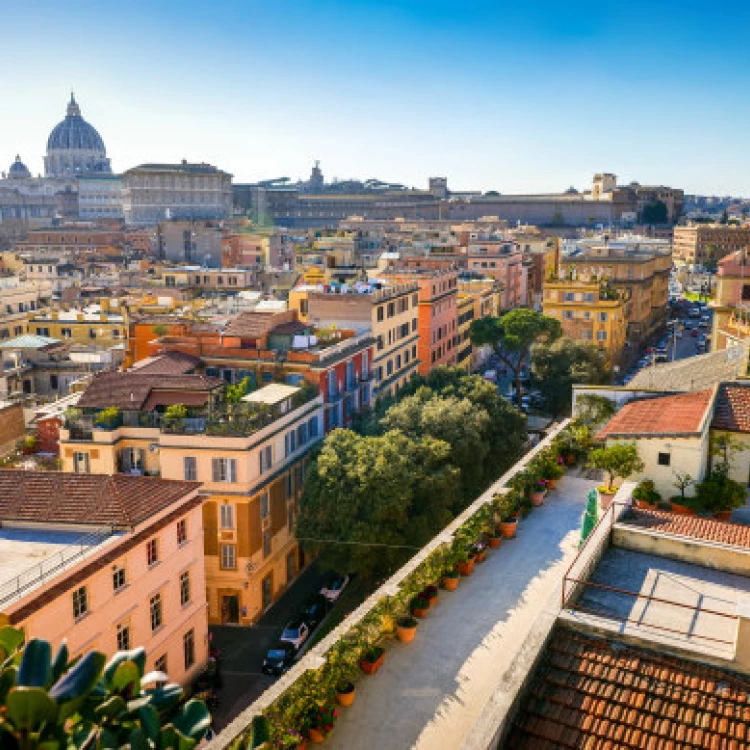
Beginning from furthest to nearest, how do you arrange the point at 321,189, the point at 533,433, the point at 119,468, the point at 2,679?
the point at 321,189
the point at 533,433
the point at 119,468
the point at 2,679

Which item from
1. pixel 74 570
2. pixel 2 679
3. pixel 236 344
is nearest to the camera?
pixel 2 679

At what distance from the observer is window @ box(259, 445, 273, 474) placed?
82.2 ft

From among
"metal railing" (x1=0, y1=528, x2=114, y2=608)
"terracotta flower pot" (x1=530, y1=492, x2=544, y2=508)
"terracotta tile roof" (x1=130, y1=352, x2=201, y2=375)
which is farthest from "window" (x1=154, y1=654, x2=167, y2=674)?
"terracotta tile roof" (x1=130, y1=352, x2=201, y2=375)

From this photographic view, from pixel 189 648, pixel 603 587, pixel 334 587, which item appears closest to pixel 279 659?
pixel 189 648

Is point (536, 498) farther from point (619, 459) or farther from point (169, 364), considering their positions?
point (169, 364)

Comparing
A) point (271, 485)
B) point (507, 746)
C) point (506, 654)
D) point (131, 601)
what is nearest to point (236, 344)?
point (271, 485)

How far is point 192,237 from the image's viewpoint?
98500mm

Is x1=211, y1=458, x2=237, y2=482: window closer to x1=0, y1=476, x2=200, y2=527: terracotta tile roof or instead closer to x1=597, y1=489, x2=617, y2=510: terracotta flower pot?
x1=0, y1=476, x2=200, y2=527: terracotta tile roof

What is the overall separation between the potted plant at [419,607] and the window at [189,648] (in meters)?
9.77

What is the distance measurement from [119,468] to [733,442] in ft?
58.6

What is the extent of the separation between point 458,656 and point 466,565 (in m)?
2.54

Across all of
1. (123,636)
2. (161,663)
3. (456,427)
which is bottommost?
(161,663)

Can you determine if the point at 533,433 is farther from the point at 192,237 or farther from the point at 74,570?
the point at 192,237

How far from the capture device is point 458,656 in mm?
12047
